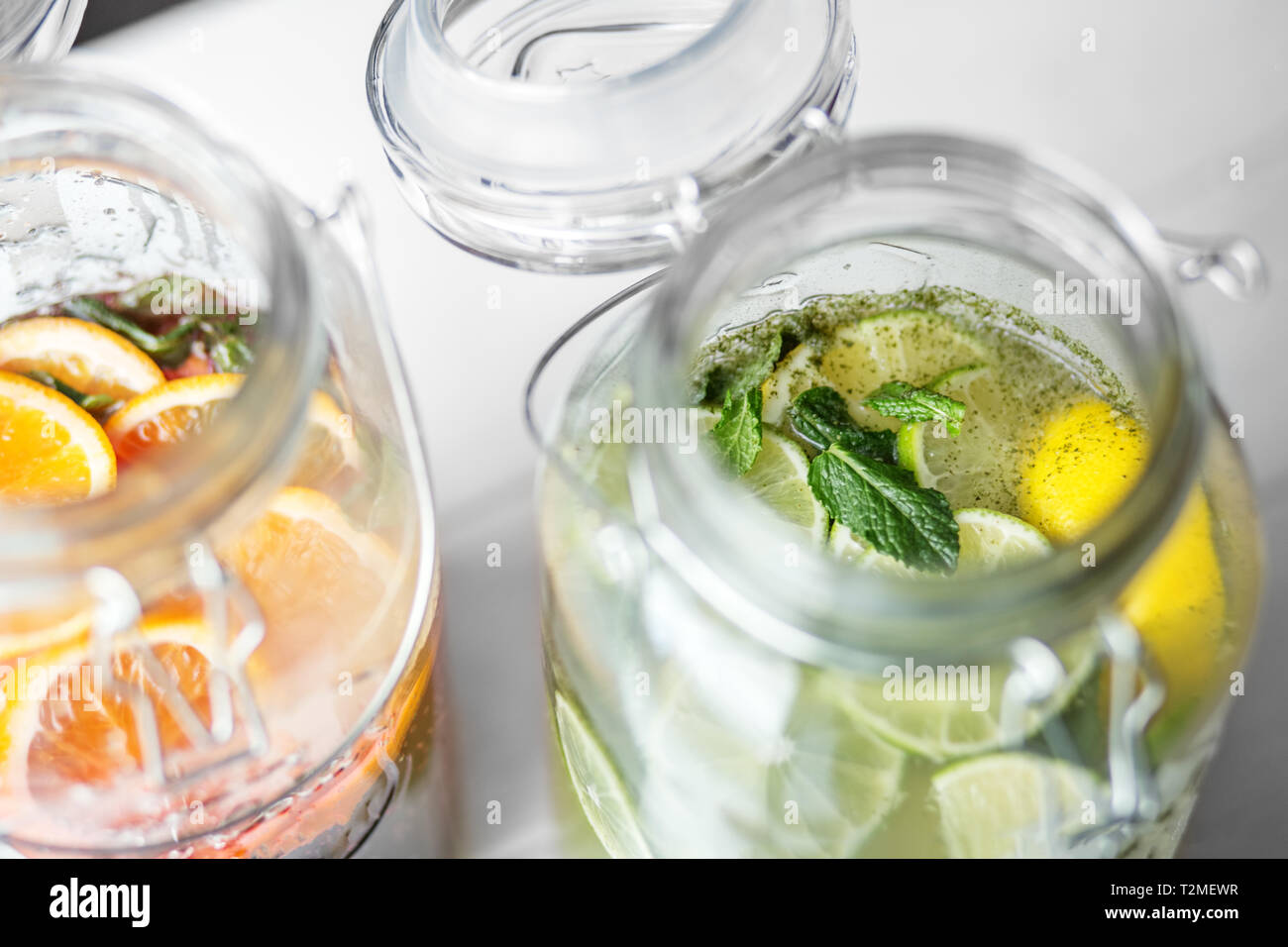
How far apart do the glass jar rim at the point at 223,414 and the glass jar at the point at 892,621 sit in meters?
0.12

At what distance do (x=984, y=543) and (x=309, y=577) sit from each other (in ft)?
0.95

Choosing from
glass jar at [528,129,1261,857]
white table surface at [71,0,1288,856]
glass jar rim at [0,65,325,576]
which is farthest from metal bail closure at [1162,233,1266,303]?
glass jar rim at [0,65,325,576]

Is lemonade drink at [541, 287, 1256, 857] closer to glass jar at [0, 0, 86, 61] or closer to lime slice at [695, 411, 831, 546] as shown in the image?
lime slice at [695, 411, 831, 546]

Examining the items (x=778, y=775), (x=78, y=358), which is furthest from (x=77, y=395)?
(x=778, y=775)

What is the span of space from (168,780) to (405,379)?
21 centimetres

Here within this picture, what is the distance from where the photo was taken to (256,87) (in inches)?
33.6

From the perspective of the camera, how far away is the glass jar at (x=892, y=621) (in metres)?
0.39

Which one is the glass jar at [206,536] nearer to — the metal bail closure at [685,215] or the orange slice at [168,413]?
the orange slice at [168,413]

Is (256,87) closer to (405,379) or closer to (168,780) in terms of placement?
(405,379)

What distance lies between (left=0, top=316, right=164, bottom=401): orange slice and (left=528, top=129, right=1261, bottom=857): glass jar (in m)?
0.25

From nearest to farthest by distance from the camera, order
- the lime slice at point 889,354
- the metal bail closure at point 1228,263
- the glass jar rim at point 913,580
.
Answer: the glass jar rim at point 913,580 → the metal bail closure at point 1228,263 → the lime slice at point 889,354

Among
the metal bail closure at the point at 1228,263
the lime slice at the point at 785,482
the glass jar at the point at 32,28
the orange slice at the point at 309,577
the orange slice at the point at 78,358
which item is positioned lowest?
the orange slice at the point at 309,577

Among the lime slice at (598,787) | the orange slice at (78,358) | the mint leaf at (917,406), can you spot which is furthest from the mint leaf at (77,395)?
the mint leaf at (917,406)

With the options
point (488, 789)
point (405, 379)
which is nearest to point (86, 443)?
point (405, 379)
